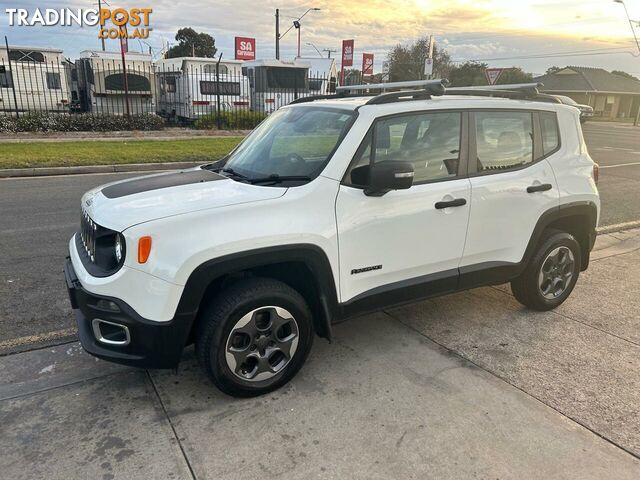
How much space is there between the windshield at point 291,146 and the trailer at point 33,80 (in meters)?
17.7

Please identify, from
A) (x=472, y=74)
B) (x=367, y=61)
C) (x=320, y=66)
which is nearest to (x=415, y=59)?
(x=472, y=74)

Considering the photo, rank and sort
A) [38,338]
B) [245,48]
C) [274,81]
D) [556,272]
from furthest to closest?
[245,48] → [274,81] → [556,272] → [38,338]

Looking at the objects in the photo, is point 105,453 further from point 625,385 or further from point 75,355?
point 625,385

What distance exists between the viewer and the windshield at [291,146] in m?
3.36

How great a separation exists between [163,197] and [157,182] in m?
0.52

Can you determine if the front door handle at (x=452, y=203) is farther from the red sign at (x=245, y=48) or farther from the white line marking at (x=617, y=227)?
the red sign at (x=245, y=48)

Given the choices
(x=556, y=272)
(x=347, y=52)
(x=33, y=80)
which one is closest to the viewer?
(x=556, y=272)

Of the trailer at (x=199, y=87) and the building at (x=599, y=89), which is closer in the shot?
the trailer at (x=199, y=87)

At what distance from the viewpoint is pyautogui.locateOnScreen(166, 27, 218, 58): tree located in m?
67.7

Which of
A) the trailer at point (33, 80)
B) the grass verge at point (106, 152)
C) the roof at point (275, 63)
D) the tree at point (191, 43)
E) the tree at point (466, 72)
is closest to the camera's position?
the grass verge at point (106, 152)

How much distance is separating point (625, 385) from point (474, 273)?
1215mm

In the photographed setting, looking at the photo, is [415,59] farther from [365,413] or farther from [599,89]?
[365,413]

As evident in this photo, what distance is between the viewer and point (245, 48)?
3734cm

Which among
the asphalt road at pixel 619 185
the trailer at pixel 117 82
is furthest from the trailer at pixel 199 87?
the asphalt road at pixel 619 185
